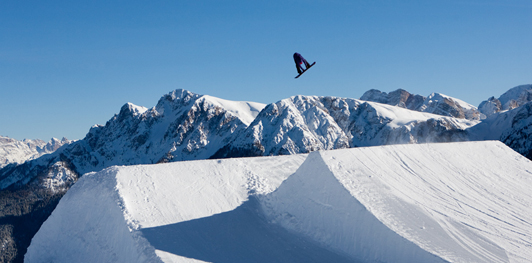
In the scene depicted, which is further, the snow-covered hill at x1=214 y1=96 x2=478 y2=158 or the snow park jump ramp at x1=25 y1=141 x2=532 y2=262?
the snow-covered hill at x1=214 y1=96 x2=478 y2=158

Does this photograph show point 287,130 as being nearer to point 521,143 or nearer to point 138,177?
point 521,143

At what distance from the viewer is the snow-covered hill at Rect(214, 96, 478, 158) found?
148m

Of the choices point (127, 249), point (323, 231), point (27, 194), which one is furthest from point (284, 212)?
point (27, 194)

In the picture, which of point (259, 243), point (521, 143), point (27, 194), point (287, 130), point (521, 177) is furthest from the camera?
point (27, 194)

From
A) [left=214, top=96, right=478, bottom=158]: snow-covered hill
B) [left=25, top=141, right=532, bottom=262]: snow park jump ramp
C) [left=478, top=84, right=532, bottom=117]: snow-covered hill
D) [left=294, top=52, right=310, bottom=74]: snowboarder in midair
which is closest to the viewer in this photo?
[left=25, top=141, right=532, bottom=262]: snow park jump ramp

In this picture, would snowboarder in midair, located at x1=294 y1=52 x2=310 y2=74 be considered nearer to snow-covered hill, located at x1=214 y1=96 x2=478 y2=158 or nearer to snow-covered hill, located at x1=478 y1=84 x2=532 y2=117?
snow-covered hill, located at x1=214 y1=96 x2=478 y2=158

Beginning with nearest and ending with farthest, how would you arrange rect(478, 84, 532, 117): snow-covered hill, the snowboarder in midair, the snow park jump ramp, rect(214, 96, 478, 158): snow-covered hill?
the snow park jump ramp < the snowboarder in midair < rect(214, 96, 478, 158): snow-covered hill < rect(478, 84, 532, 117): snow-covered hill

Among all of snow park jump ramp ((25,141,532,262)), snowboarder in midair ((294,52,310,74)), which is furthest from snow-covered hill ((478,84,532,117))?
snowboarder in midair ((294,52,310,74))

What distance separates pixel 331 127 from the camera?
541ft

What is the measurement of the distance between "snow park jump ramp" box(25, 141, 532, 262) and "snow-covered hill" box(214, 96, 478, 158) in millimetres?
122973

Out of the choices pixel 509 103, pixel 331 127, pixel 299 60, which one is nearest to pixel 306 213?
pixel 299 60

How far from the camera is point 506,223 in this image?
1655cm

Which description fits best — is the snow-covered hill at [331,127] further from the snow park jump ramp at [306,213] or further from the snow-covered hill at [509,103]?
the snow park jump ramp at [306,213]

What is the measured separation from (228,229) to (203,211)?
1976 millimetres
